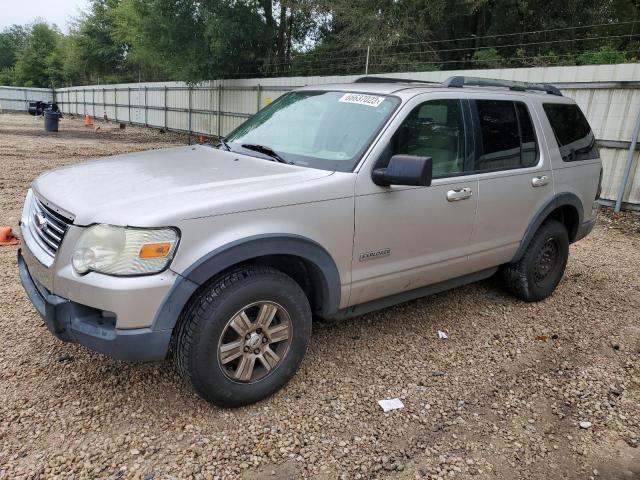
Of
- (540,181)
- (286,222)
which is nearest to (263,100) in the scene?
(540,181)

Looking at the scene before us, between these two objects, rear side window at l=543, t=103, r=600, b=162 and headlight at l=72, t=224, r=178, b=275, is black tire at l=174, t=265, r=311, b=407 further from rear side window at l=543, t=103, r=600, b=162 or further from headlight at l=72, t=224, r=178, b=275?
rear side window at l=543, t=103, r=600, b=162

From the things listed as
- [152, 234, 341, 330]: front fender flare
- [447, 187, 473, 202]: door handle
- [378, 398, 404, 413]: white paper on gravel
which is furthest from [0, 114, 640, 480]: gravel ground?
[447, 187, 473, 202]: door handle

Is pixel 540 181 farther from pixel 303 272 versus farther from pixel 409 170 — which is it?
pixel 303 272

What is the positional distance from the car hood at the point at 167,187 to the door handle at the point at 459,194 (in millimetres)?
1019

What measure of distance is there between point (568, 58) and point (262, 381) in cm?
1349

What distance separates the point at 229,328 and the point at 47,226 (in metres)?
1.18

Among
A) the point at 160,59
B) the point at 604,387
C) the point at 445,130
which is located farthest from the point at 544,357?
the point at 160,59

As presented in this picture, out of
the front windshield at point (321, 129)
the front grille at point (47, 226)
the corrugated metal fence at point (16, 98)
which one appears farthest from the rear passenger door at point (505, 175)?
the corrugated metal fence at point (16, 98)

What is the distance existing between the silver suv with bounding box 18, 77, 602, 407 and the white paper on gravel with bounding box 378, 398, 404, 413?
0.58m

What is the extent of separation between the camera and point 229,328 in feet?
9.20

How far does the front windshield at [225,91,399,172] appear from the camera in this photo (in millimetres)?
3309

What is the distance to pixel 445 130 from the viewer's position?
148 inches

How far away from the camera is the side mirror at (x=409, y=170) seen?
297cm

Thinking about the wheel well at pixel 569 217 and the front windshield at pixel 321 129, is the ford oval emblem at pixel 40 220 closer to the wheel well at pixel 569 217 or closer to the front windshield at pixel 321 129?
the front windshield at pixel 321 129
